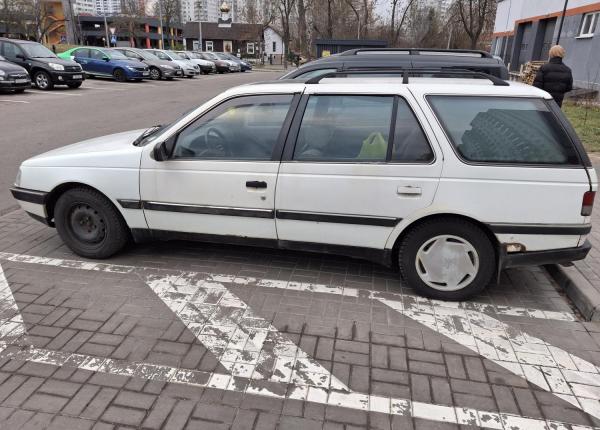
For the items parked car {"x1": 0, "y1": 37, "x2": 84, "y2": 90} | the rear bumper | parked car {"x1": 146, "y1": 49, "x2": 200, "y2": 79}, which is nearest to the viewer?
the rear bumper

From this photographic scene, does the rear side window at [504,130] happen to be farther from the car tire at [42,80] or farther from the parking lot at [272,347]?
the car tire at [42,80]

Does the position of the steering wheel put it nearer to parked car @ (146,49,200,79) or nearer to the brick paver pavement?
the brick paver pavement

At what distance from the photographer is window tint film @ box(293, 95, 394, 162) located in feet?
11.8

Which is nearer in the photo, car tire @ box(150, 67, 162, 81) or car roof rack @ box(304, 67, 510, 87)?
car roof rack @ box(304, 67, 510, 87)

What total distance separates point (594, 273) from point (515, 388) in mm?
1918

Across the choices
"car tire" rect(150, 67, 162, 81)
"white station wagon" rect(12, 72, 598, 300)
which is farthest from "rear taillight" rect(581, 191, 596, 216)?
"car tire" rect(150, 67, 162, 81)

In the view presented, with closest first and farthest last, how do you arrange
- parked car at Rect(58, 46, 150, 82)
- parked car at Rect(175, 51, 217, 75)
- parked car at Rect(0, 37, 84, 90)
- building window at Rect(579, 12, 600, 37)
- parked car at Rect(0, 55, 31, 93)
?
parked car at Rect(0, 55, 31, 93)
parked car at Rect(0, 37, 84, 90)
building window at Rect(579, 12, 600, 37)
parked car at Rect(58, 46, 150, 82)
parked car at Rect(175, 51, 217, 75)

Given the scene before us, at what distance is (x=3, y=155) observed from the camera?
27.0ft

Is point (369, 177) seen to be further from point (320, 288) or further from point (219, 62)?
point (219, 62)

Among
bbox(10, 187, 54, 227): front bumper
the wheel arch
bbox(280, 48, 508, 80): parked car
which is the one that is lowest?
bbox(10, 187, 54, 227): front bumper

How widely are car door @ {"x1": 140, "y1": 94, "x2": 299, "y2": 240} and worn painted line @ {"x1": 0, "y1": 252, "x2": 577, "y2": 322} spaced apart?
1.32 feet

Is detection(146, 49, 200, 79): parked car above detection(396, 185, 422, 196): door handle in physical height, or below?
below

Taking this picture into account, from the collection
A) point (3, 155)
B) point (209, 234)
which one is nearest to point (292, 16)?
point (3, 155)

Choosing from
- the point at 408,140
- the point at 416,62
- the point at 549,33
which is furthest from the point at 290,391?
the point at 549,33
